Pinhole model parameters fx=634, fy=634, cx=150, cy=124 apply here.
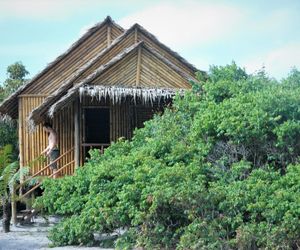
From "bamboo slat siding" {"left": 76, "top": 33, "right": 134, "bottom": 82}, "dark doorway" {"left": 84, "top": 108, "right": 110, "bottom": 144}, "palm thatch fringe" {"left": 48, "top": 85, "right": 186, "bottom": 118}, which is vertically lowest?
"dark doorway" {"left": 84, "top": 108, "right": 110, "bottom": 144}

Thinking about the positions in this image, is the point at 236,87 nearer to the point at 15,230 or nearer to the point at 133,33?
the point at 133,33

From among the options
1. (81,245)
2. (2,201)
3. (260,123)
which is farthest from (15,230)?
(260,123)

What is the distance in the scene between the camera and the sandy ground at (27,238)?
12844 mm

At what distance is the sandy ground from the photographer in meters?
12.8

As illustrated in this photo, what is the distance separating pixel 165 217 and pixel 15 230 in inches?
225

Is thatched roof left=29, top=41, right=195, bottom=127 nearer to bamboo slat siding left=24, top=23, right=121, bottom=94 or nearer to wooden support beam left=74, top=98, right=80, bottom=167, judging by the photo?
wooden support beam left=74, top=98, right=80, bottom=167

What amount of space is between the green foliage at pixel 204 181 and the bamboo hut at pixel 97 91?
2.39 metres

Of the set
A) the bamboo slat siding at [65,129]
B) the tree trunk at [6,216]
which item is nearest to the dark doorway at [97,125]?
the bamboo slat siding at [65,129]

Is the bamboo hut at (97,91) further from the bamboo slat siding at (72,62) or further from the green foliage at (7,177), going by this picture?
the green foliage at (7,177)

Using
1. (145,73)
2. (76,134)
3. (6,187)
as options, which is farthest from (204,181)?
(6,187)

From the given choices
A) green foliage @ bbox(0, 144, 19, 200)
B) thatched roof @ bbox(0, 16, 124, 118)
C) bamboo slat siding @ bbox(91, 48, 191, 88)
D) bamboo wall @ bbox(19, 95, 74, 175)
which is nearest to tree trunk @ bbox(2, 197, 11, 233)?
green foliage @ bbox(0, 144, 19, 200)

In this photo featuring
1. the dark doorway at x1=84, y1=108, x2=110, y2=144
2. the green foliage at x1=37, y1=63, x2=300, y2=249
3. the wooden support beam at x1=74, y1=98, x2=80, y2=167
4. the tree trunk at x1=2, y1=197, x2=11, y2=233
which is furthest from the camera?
the dark doorway at x1=84, y1=108, x2=110, y2=144

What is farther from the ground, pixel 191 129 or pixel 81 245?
pixel 191 129

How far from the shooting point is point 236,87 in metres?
13.3
